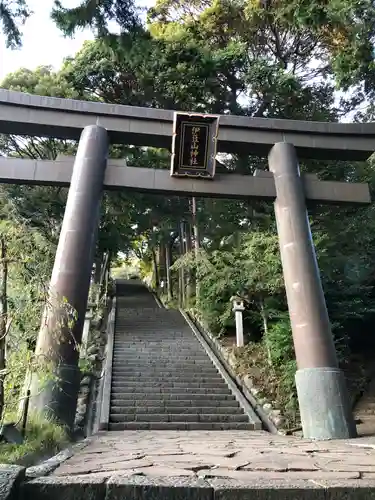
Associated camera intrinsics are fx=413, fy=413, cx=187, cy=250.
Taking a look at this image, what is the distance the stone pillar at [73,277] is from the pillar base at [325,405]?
352 centimetres

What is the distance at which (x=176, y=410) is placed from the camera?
808 cm

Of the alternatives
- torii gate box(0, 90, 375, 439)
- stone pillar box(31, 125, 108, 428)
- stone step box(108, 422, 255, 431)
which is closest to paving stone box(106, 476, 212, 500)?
stone pillar box(31, 125, 108, 428)

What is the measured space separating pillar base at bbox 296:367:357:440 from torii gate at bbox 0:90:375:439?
0.01 metres

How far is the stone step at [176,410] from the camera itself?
7.89 meters

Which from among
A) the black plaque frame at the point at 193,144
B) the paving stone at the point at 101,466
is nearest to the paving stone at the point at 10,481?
the paving stone at the point at 101,466

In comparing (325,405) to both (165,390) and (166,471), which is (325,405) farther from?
(166,471)

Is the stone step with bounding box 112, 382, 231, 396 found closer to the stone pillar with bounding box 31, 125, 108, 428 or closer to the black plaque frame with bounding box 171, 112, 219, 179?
the stone pillar with bounding box 31, 125, 108, 428

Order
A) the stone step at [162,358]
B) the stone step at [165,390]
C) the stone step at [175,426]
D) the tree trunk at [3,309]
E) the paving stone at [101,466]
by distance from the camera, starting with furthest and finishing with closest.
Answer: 1. the stone step at [162,358]
2. the stone step at [165,390]
3. the stone step at [175,426]
4. the tree trunk at [3,309]
5. the paving stone at [101,466]

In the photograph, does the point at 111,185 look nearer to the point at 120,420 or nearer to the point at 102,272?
the point at 120,420

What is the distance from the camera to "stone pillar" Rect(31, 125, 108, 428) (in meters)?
5.66

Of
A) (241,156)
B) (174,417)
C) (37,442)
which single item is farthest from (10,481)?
(241,156)

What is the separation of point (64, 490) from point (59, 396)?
4.14 m

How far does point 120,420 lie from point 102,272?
42.8ft

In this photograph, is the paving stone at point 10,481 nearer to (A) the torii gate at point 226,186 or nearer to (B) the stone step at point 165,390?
(A) the torii gate at point 226,186
